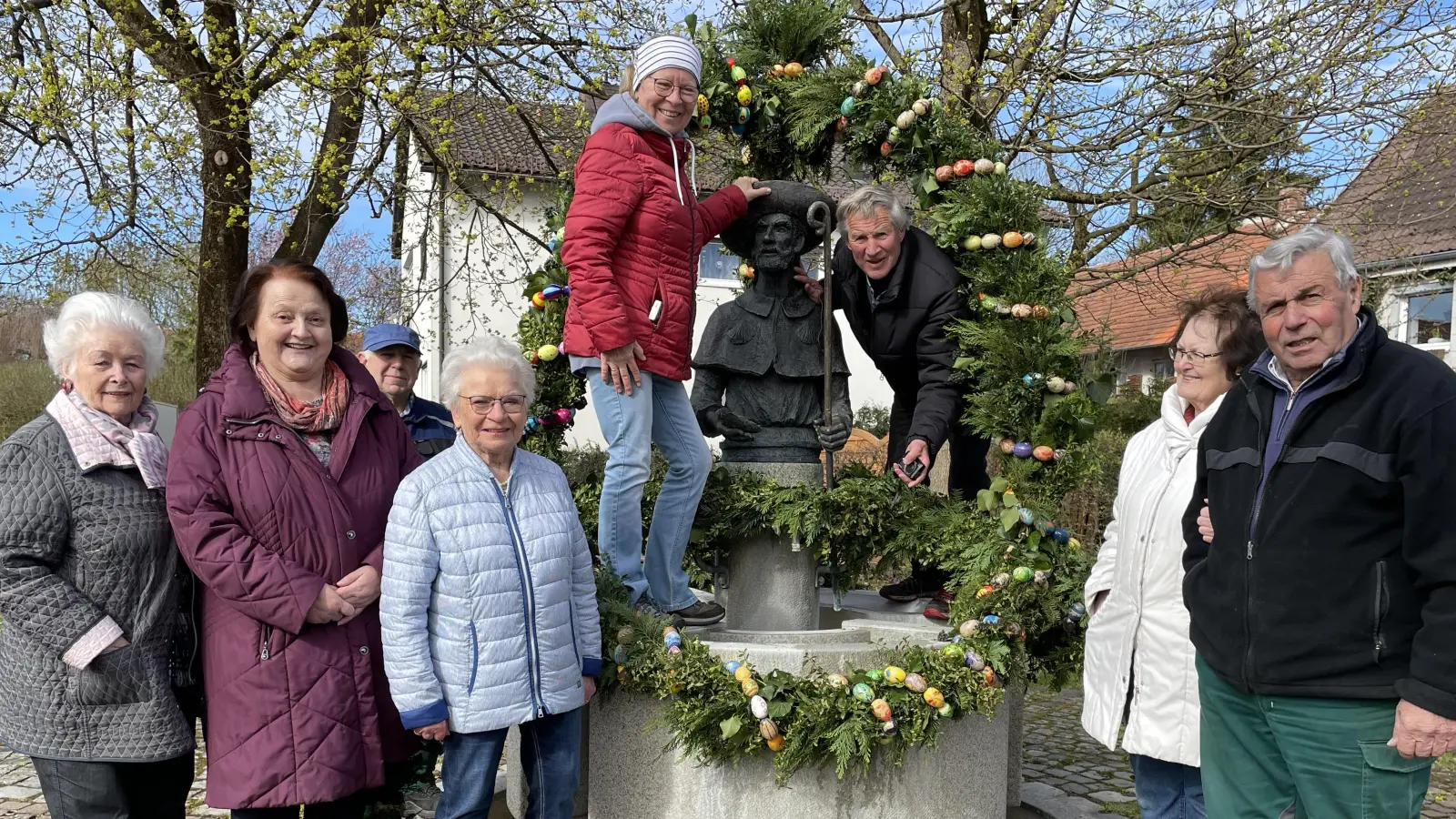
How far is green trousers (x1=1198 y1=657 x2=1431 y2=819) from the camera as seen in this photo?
2.16 metres

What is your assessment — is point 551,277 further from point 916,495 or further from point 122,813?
point 122,813

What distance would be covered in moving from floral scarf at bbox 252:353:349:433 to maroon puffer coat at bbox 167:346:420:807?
6 cm

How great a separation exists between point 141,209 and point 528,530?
7.13 metres

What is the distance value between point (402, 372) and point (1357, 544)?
3.20 metres

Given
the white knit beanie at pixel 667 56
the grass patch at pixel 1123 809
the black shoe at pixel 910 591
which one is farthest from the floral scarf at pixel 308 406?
the grass patch at pixel 1123 809

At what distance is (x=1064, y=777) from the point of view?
17.1 ft

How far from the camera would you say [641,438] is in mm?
3770

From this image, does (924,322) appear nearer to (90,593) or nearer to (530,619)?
(530,619)

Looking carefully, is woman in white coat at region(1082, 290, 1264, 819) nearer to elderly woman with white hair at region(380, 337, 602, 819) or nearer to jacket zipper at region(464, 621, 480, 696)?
elderly woman with white hair at region(380, 337, 602, 819)

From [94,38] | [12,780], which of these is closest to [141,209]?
[94,38]

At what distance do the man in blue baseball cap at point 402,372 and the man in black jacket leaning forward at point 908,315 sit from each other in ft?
5.27

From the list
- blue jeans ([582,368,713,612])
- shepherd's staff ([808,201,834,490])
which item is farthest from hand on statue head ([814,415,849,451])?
blue jeans ([582,368,713,612])

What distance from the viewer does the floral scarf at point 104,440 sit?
2615 mm

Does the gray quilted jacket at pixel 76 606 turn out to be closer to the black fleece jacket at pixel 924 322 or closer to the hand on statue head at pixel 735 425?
the hand on statue head at pixel 735 425
